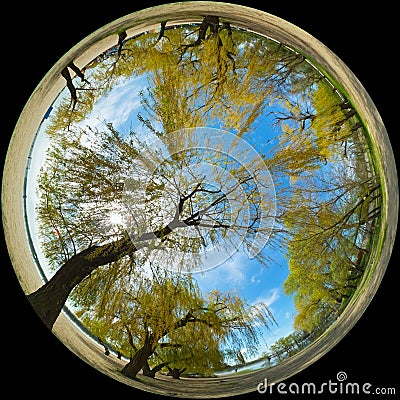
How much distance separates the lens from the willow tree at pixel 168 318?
314 centimetres

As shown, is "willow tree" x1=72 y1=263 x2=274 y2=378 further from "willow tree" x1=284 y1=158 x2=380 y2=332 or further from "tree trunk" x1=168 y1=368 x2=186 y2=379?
"willow tree" x1=284 y1=158 x2=380 y2=332

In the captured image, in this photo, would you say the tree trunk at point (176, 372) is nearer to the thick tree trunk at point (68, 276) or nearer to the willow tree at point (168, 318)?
the willow tree at point (168, 318)

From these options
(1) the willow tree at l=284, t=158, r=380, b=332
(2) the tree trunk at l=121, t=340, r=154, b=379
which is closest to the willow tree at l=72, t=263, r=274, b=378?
(2) the tree trunk at l=121, t=340, r=154, b=379

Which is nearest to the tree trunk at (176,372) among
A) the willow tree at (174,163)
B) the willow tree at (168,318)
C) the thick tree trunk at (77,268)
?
the willow tree at (168,318)

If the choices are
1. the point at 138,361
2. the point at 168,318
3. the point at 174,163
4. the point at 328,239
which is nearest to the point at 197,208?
the point at 174,163

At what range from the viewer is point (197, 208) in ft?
10.3

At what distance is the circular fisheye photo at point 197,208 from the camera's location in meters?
3.10

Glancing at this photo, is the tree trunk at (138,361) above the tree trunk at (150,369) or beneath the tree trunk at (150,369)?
above

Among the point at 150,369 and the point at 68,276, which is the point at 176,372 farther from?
the point at 68,276

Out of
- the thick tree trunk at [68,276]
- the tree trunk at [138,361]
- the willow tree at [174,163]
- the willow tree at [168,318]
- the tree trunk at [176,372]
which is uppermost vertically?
the willow tree at [174,163]

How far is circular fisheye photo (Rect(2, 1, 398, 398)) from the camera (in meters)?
3.10

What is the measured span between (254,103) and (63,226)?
1.16 m

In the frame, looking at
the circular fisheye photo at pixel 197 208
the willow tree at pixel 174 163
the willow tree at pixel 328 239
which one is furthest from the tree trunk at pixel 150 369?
the willow tree at pixel 328 239

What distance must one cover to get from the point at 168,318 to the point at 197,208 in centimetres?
58
